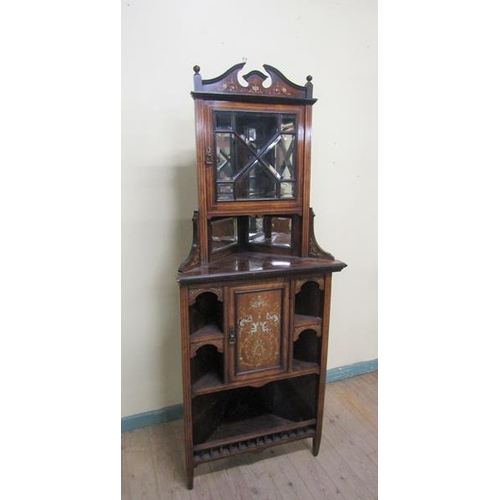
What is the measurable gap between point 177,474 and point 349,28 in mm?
2337

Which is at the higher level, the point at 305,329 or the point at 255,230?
the point at 255,230

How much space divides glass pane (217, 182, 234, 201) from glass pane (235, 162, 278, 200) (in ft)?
0.08

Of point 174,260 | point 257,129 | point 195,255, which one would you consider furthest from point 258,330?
point 257,129

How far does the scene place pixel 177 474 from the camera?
151 cm

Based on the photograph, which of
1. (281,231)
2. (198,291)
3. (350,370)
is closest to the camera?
(198,291)

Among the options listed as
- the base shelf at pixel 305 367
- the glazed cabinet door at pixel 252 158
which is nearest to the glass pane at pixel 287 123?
the glazed cabinet door at pixel 252 158

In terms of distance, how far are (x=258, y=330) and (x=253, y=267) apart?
9.9 inches

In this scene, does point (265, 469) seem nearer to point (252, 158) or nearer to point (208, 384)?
point (208, 384)

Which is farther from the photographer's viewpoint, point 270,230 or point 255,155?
point 270,230

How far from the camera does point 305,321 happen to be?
57.4 inches

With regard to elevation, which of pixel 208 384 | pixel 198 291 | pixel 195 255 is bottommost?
pixel 208 384

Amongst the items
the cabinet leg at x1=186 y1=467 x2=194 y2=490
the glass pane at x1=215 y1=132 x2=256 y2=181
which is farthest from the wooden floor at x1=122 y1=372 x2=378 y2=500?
the glass pane at x1=215 y1=132 x2=256 y2=181
